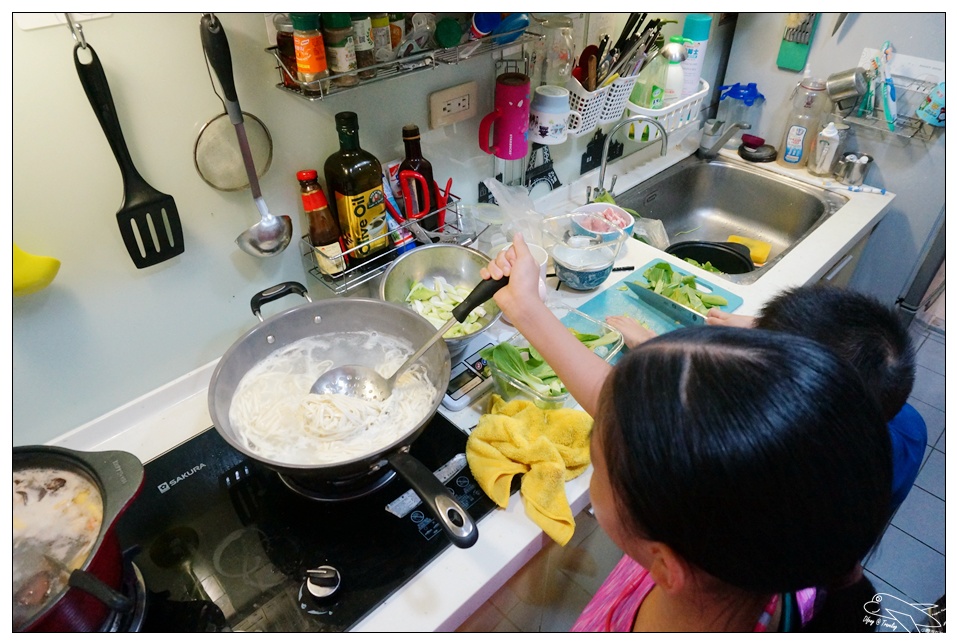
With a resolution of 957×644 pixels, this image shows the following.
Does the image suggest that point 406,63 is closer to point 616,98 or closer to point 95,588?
point 616,98

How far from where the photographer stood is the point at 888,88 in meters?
1.65

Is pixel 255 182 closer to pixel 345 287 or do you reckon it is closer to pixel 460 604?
pixel 345 287

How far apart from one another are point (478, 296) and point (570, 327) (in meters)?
0.32

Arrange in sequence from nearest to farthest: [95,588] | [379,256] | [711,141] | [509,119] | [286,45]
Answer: [95,588] < [286,45] < [379,256] < [509,119] < [711,141]

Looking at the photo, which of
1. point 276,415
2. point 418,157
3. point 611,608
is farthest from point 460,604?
point 418,157

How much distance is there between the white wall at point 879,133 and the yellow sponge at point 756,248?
1.30ft

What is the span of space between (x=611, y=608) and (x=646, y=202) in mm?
1354

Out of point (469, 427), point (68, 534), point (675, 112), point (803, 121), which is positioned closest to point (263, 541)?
point (68, 534)

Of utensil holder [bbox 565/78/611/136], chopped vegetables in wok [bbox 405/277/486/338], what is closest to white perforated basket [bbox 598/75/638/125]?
utensil holder [bbox 565/78/611/136]

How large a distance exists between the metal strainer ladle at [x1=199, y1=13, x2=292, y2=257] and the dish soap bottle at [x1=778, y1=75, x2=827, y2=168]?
1.65 m

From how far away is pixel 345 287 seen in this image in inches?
43.6

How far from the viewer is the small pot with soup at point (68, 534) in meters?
0.64

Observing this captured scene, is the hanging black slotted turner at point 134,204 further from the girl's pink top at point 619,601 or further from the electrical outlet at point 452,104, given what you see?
the girl's pink top at point 619,601

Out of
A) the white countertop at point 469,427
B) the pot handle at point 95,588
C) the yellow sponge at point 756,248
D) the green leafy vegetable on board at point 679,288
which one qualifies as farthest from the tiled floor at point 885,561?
the yellow sponge at point 756,248
